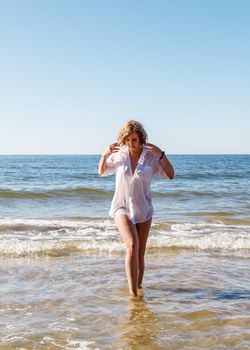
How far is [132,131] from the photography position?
5.73 meters

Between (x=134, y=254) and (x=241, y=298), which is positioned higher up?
(x=134, y=254)

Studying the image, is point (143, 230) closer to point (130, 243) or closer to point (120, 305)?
point (130, 243)

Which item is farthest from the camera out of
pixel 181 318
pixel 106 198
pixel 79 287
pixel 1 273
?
pixel 106 198

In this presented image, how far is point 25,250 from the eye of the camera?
357 inches

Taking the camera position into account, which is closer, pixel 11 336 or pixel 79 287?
pixel 11 336

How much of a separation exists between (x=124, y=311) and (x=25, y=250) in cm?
424

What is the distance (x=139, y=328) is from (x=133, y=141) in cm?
232

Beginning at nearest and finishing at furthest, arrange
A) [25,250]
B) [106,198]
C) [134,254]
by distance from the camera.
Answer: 1. [134,254]
2. [25,250]
3. [106,198]

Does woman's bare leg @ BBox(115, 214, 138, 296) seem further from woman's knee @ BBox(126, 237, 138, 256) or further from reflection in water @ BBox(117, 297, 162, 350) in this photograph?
reflection in water @ BBox(117, 297, 162, 350)

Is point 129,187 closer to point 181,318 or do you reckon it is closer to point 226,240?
point 181,318

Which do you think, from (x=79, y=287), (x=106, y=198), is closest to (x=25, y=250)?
(x=79, y=287)

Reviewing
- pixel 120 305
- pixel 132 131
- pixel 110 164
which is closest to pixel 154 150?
→ pixel 132 131

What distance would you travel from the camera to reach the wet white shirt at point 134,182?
5.74m

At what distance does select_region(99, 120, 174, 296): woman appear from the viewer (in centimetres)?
569
